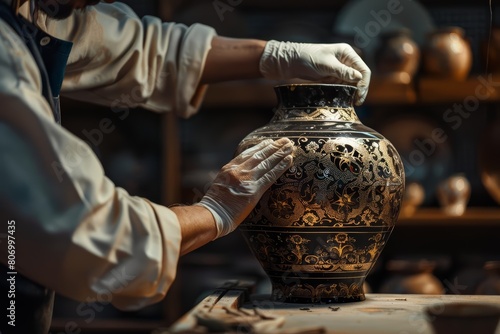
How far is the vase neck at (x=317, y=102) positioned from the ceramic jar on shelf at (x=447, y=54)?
169 centimetres

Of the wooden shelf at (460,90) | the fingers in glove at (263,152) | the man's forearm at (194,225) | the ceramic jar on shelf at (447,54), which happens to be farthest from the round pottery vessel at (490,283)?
the man's forearm at (194,225)

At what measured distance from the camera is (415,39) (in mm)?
3684

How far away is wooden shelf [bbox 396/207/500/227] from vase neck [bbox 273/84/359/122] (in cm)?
163

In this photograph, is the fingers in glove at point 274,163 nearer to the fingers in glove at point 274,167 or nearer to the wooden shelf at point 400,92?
the fingers in glove at point 274,167

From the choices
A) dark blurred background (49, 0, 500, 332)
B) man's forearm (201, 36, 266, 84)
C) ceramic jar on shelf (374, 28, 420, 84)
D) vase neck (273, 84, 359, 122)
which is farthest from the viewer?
dark blurred background (49, 0, 500, 332)

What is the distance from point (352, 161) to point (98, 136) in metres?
2.22

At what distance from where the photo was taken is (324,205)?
5.50ft

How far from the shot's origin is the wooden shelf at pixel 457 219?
330cm

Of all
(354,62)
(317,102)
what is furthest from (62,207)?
(354,62)

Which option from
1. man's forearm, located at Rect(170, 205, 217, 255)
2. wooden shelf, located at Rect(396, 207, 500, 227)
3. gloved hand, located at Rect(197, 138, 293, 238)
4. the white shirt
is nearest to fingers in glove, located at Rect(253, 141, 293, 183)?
gloved hand, located at Rect(197, 138, 293, 238)

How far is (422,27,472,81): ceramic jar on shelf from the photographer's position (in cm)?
338

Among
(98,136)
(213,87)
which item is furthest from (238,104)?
(98,136)

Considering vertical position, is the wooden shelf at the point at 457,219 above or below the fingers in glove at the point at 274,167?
below

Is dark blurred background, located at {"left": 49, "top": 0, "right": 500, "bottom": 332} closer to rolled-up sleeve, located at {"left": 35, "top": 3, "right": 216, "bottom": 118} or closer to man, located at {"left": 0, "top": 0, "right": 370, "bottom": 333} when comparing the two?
rolled-up sleeve, located at {"left": 35, "top": 3, "right": 216, "bottom": 118}
